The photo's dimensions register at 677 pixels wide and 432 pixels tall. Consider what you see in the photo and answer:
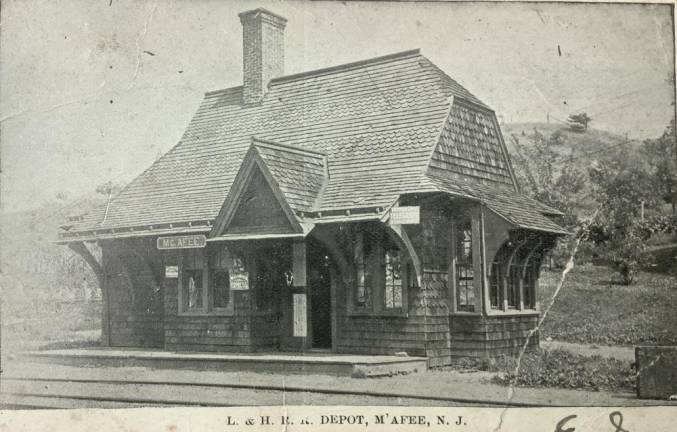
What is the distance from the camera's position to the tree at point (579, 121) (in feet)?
48.0

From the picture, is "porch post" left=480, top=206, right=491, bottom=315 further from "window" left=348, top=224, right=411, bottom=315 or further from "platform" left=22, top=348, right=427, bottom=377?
"platform" left=22, top=348, right=427, bottom=377

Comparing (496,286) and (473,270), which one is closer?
(473,270)

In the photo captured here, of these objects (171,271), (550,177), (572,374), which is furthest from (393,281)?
(550,177)

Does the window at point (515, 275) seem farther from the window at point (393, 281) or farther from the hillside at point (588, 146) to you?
the hillside at point (588, 146)

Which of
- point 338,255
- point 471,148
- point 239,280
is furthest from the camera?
point 471,148

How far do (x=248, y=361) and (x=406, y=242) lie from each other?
367cm

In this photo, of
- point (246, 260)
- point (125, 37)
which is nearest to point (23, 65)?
point (125, 37)

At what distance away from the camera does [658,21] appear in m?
12.5

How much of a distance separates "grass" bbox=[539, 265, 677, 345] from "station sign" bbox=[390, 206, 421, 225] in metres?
4.58

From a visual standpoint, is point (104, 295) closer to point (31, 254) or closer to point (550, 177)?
point (31, 254)

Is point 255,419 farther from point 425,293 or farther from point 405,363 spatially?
point 425,293

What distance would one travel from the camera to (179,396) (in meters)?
11.8

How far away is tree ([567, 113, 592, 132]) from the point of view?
1462 centimetres

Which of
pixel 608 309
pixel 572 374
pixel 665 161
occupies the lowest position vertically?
pixel 572 374
